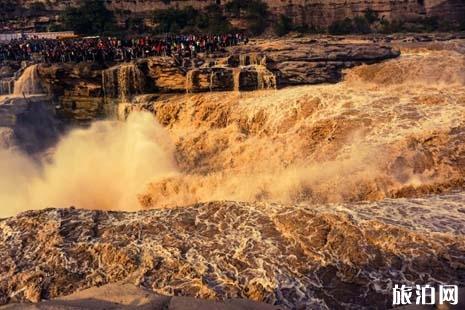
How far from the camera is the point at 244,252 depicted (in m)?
7.27

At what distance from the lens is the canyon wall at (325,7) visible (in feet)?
100

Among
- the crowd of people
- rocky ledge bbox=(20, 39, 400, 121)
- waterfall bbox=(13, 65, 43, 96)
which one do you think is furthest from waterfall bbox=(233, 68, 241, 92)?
waterfall bbox=(13, 65, 43, 96)

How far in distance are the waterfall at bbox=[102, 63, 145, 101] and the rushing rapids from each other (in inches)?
7.9

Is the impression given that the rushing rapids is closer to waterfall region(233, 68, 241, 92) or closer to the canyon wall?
waterfall region(233, 68, 241, 92)

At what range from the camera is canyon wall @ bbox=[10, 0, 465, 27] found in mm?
30531

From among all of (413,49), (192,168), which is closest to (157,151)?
(192,168)

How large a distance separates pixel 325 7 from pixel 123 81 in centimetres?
2010

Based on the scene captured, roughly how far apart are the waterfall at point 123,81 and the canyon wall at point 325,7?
17.8 metres

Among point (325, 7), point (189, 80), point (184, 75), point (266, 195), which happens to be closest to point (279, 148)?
point (266, 195)

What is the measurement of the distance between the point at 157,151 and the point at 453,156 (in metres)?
7.76

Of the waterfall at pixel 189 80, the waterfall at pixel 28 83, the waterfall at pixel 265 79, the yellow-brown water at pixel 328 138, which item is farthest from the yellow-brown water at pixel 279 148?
the waterfall at pixel 28 83

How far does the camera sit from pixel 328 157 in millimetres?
11844

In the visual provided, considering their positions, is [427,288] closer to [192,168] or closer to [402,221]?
[402,221]

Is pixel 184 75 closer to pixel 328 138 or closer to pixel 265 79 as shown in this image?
pixel 265 79
